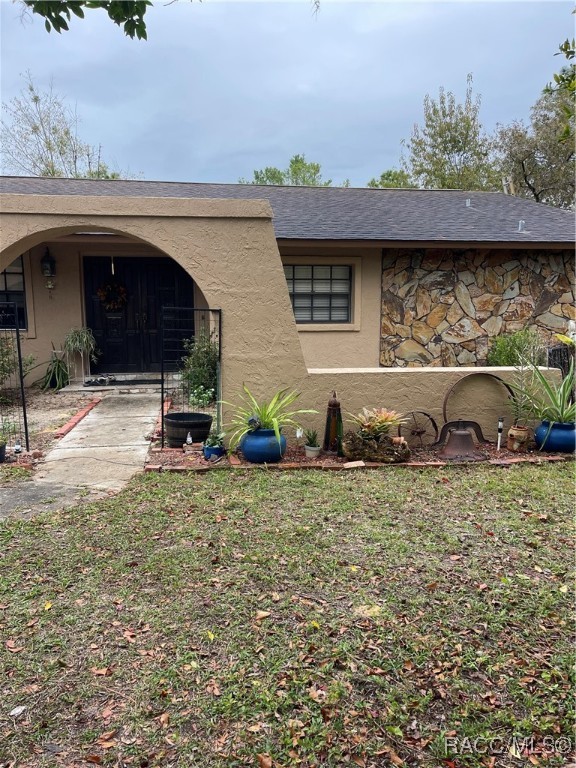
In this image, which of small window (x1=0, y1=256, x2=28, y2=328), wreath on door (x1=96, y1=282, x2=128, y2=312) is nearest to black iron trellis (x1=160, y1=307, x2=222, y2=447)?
wreath on door (x1=96, y1=282, x2=128, y2=312)

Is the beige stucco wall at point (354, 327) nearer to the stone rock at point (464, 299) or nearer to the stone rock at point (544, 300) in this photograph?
the stone rock at point (464, 299)

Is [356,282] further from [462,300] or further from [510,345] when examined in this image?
[510,345]

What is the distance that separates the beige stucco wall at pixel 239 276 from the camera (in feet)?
17.8

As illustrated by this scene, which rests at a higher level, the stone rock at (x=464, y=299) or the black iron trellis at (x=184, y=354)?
the stone rock at (x=464, y=299)

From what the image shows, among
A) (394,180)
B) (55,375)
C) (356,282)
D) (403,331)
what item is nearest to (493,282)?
(403,331)

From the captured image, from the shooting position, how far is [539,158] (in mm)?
21875

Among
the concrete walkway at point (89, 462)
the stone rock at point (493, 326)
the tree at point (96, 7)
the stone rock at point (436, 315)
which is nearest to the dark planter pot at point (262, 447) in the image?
the concrete walkway at point (89, 462)

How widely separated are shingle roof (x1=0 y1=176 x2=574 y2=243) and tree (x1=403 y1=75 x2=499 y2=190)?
37.5 ft

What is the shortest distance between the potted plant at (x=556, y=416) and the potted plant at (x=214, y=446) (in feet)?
12.3

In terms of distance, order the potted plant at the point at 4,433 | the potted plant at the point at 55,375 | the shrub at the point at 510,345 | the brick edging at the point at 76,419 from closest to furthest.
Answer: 1. the potted plant at the point at 4,433
2. the brick edging at the point at 76,419
3. the shrub at the point at 510,345
4. the potted plant at the point at 55,375

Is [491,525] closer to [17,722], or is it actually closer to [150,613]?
[150,613]

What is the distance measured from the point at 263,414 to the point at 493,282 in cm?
652

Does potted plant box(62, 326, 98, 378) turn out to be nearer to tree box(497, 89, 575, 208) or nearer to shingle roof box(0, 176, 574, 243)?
shingle roof box(0, 176, 574, 243)

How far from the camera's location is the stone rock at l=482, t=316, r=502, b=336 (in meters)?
9.98
